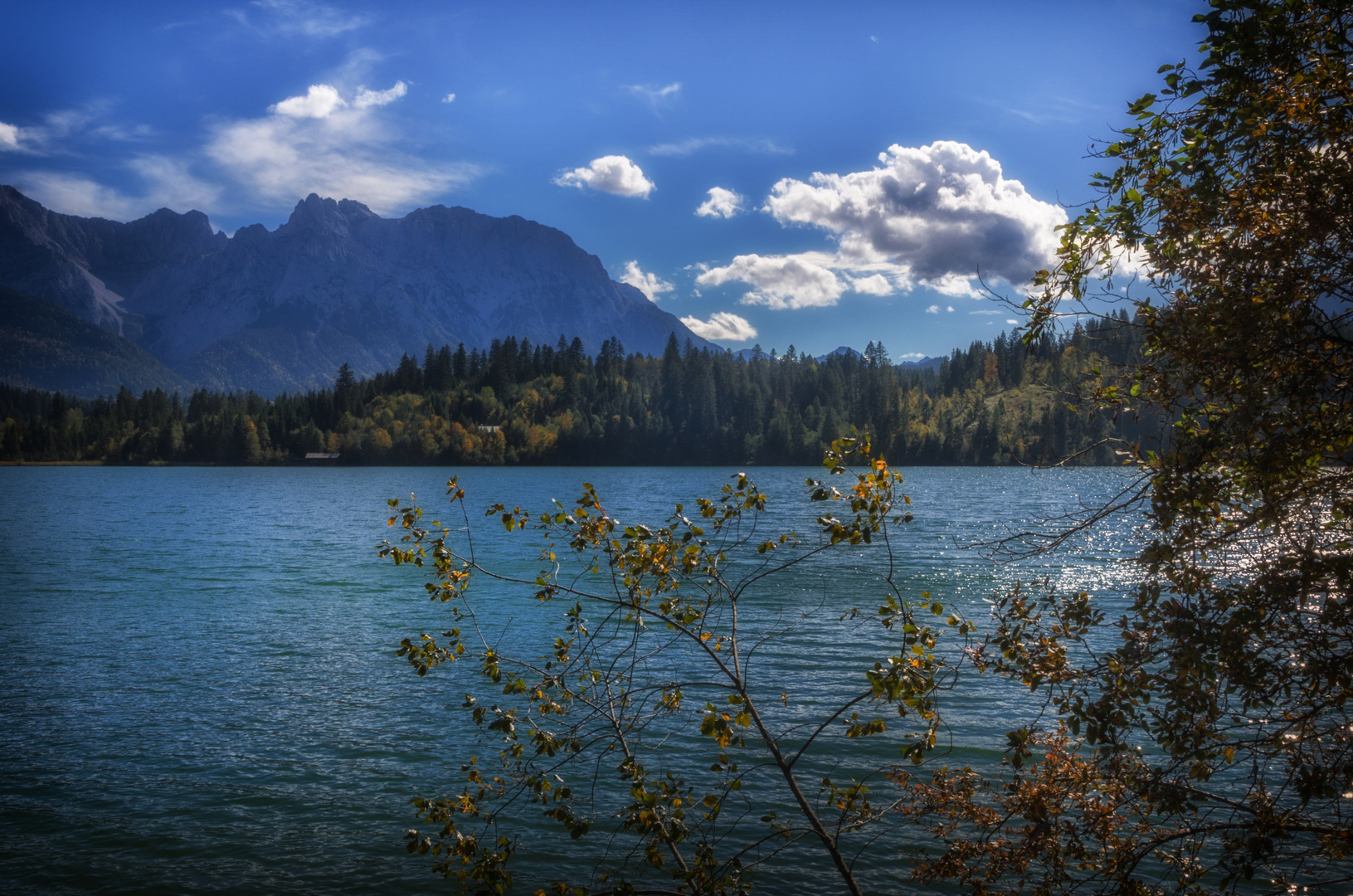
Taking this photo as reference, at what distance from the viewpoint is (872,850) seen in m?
11.6

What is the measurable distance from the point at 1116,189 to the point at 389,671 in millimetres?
19835

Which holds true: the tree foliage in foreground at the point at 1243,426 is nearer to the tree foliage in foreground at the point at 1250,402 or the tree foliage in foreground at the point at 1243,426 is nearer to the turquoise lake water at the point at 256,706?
the tree foliage in foreground at the point at 1250,402

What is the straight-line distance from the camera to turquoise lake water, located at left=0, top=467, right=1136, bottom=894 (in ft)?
37.7

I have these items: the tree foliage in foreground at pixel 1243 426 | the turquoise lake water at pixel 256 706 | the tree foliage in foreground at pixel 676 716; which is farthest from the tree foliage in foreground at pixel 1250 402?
the turquoise lake water at pixel 256 706

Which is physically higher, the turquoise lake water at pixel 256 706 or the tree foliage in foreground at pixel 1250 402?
the tree foliage in foreground at pixel 1250 402

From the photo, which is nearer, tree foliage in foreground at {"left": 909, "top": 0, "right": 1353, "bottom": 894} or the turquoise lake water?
tree foliage in foreground at {"left": 909, "top": 0, "right": 1353, "bottom": 894}

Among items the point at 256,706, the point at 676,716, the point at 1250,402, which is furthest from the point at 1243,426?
the point at 256,706

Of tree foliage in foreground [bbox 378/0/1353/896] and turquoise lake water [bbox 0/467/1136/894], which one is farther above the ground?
tree foliage in foreground [bbox 378/0/1353/896]

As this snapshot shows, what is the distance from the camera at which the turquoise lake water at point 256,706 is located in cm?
1149

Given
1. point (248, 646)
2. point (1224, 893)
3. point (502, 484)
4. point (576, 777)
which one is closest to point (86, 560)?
point (248, 646)

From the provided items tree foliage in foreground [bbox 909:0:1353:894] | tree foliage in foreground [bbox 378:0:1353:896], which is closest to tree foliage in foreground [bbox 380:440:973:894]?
tree foliage in foreground [bbox 378:0:1353:896]

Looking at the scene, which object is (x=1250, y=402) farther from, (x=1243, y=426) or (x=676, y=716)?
(x=676, y=716)

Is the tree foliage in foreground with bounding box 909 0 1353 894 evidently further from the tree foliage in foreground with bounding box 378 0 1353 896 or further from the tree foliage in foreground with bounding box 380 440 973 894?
the tree foliage in foreground with bounding box 380 440 973 894

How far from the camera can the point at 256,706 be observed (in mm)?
18094
